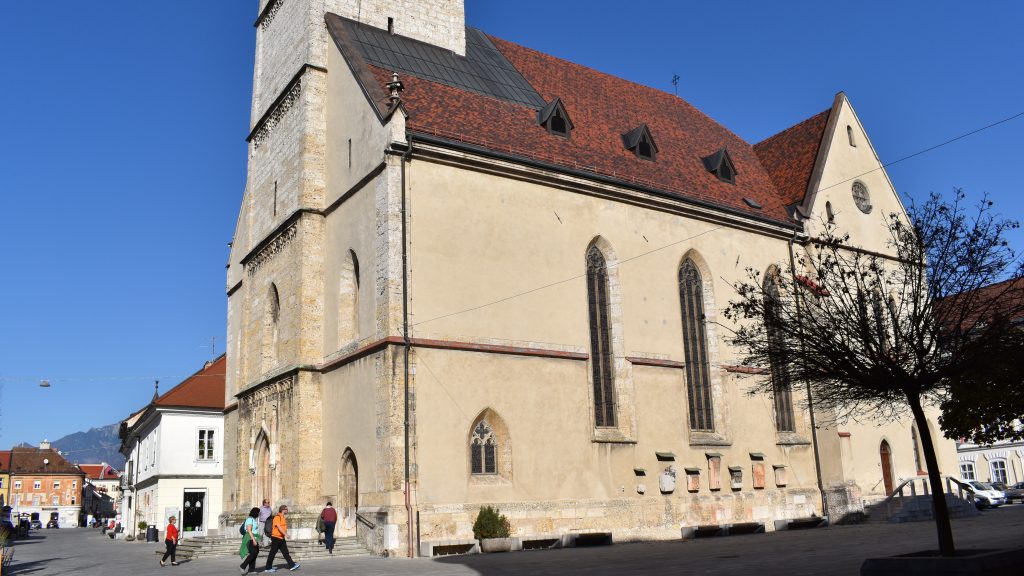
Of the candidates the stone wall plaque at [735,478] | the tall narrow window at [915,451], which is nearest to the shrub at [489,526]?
the stone wall plaque at [735,478]

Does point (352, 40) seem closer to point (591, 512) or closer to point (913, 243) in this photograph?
point (591, 512)

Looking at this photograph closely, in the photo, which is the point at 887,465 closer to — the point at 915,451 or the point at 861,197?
the point at 915,451

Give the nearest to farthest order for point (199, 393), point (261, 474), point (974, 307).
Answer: point (974, 307), point (261, 474), point (199, 393)

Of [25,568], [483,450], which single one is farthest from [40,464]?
[483,450]

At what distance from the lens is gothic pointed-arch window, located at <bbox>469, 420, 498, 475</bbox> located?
21.2m

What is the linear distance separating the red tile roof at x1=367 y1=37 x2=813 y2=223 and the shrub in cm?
963

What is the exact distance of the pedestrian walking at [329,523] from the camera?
2005 cm

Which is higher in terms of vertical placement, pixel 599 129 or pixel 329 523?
pixel 599 129

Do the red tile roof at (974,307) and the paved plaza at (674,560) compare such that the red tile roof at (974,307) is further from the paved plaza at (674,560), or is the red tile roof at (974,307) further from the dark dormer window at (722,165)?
the dark dormer window at (722,165)

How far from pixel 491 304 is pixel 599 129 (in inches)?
365

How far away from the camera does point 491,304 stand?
73.1 ft

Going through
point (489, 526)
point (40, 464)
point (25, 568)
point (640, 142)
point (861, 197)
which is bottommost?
point (25, 568)

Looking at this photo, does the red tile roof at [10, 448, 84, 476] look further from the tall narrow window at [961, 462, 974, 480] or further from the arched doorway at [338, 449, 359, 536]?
the arched doorway at [338, 449, 359, 536]

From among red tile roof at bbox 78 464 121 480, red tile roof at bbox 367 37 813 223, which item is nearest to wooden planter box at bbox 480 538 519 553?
red tile roof at bbox 367 37 813 223
